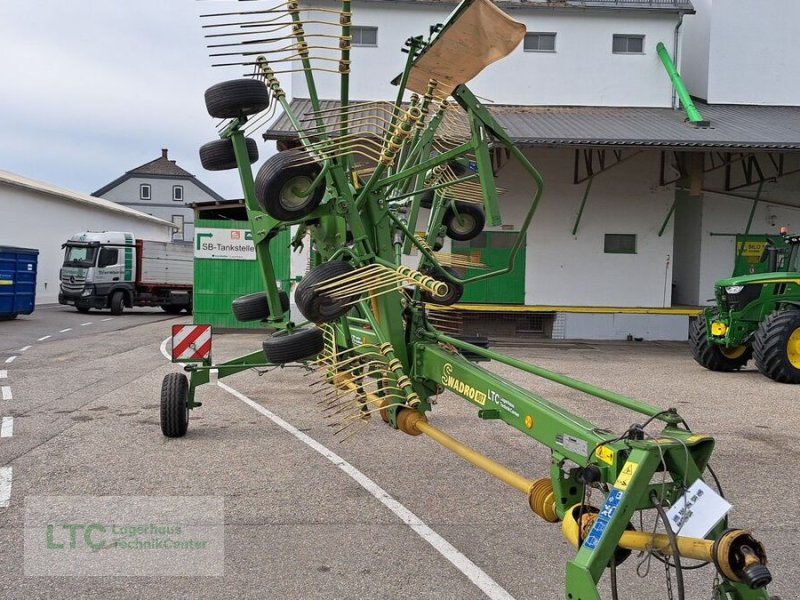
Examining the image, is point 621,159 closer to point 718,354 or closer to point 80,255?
point 718,354

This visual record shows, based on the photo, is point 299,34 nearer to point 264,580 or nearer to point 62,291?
point 264,580

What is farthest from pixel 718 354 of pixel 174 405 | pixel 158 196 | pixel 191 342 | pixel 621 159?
pixel 158 196

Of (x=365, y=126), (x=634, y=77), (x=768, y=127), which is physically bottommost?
(x=365, y=126)

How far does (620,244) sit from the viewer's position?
61.2 feet

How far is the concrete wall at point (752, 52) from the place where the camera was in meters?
20.2

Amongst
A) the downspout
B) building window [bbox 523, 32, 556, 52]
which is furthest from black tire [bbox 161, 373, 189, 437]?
the downspout

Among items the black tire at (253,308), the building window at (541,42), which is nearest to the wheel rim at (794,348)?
the black tire at (253,308)

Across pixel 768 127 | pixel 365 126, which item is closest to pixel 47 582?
pixel 365 126

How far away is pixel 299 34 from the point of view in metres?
4.38

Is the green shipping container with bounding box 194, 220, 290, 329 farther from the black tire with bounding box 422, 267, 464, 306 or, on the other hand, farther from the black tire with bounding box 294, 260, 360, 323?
the black tire with bounding box 294, 260, 360, 323

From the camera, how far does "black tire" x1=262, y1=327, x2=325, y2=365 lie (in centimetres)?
454

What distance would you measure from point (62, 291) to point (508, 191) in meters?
17.0

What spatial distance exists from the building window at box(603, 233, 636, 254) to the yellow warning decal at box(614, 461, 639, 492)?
16445 millimetres

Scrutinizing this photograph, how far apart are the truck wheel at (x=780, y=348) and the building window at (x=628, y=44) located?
11021 millimetres
